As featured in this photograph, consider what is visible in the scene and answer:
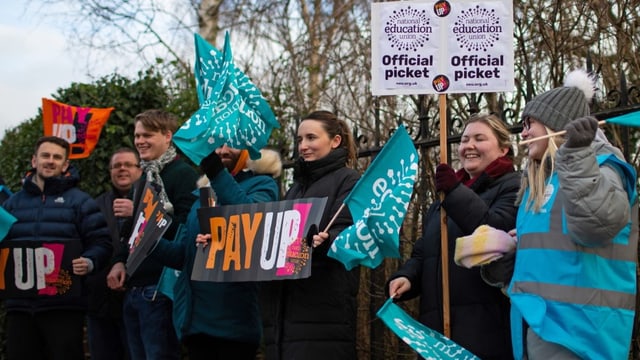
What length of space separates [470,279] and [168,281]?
89.0 inches

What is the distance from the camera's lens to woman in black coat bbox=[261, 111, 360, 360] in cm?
472

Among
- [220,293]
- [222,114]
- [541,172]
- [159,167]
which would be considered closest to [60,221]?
[159,167]

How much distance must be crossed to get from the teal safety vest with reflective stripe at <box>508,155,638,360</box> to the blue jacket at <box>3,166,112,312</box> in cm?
373

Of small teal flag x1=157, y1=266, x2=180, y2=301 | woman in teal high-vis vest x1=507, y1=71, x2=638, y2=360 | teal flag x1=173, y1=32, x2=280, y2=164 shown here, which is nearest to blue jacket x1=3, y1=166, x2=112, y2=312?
small teal flag x1=157, y1=266, x2=180, y2=301

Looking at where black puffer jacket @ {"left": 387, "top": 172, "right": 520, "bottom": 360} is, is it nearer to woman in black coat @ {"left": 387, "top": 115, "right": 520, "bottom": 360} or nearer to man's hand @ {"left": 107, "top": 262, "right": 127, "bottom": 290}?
woman in black coat @ {"left": 387, "top": 115, "right": 520, "bottom": 360}

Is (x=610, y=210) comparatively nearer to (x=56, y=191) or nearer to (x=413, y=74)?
(x=413, y=74)

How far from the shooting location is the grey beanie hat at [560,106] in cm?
393

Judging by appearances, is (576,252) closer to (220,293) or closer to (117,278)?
(220,293)

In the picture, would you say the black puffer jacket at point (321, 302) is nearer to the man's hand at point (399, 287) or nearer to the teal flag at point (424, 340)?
the man's hand at point (399, 287)

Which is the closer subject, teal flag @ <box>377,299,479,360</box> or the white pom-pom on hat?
the white pom-pom on hat

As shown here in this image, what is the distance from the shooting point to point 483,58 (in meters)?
4.83

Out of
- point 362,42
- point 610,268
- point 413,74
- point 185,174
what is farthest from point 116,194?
point 362,42

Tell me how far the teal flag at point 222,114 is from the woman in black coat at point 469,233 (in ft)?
3.81

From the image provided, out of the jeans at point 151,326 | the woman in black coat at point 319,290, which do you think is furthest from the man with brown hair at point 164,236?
the woman in black coat at point 319,290
